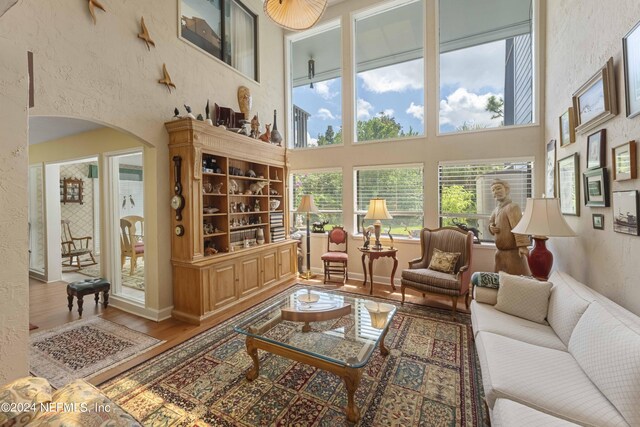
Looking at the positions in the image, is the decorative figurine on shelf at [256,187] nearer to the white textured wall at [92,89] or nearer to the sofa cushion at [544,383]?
the white textured wall at [92,89]

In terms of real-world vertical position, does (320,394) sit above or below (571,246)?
below

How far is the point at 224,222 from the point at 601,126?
13.2ft

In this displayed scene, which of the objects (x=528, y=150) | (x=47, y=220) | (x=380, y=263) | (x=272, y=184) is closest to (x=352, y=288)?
(x=380, y=263)

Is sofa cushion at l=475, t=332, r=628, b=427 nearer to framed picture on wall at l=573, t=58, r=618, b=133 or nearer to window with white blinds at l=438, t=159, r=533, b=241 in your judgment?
framed picture on wall at l=573, t=58, r=618, b=133

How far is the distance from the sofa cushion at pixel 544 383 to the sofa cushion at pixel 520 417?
9 cm

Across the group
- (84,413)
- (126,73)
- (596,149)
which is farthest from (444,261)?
(126,73)

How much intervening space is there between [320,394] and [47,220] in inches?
218

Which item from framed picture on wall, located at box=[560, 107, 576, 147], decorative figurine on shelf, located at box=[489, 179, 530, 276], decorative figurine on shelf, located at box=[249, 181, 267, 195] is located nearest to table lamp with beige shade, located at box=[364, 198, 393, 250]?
decorative figurine on shelf, located at box=[489, 179, 530, 276]

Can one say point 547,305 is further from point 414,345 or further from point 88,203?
point 88,203

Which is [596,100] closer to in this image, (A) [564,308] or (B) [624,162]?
(B) [624,162]

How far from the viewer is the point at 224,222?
12.4ft

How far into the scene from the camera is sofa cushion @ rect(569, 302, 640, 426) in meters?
1.21

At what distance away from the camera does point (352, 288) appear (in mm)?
4414

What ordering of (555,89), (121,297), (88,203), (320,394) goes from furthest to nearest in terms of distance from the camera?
(88,203) < (121,297) < (555,89) < (320,394)
